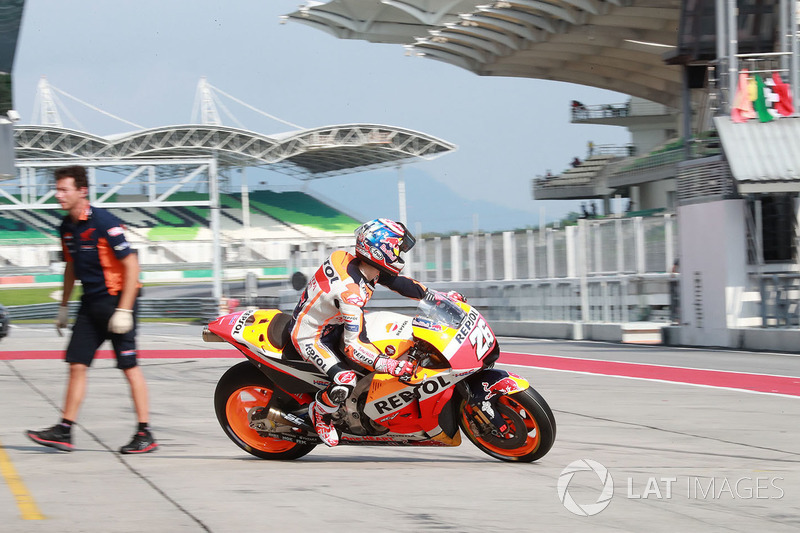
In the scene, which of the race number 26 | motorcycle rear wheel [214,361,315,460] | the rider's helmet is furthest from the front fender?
motorcycle rear wheel [214,361,315,460]

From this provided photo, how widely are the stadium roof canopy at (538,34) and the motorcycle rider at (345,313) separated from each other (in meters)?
34.3

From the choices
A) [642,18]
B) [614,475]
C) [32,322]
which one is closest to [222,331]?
[614,475]

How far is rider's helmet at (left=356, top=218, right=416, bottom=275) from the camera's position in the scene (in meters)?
6.38

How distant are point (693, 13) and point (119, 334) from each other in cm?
2075

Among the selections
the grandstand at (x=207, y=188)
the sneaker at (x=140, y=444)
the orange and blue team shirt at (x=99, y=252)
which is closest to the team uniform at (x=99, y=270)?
the orange and blue team shirt at (x=99, y=252)

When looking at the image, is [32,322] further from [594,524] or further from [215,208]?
[594,524]

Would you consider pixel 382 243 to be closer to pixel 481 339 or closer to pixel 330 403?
pixel 481 339

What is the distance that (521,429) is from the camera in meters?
6.47

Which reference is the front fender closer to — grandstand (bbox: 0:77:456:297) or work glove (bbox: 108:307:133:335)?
work glove (bbox: 108:307:133:335)

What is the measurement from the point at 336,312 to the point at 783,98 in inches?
605

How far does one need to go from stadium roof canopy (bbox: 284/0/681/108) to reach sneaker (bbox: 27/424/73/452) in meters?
34.7

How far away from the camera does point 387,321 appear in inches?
256

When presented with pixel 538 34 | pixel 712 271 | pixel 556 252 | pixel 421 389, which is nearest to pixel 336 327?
pixel 421 389
